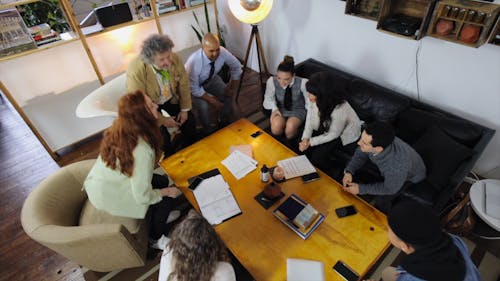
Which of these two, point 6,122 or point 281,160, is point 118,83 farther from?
point 6,122

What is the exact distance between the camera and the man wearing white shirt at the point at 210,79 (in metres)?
2.94

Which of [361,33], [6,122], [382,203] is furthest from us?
[6,122]

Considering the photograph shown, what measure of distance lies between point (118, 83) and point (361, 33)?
2.55 m

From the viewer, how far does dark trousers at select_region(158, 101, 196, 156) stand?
2974mm

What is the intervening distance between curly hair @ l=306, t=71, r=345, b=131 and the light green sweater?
1366 millimetres

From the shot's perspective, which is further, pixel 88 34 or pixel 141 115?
pixel 88 34

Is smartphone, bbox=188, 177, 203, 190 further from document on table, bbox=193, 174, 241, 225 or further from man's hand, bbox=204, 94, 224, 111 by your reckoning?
man's hand, bbox=204, 94, 224, 111

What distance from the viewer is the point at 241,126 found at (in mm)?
2645

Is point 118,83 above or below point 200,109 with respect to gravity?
above

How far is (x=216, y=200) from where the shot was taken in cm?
197

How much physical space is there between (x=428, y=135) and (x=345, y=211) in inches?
42.3

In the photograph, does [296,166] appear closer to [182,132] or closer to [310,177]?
[310,177]

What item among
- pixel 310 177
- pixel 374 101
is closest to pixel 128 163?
pixel 310 177

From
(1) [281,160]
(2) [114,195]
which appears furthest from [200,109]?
(2) [114,195]
